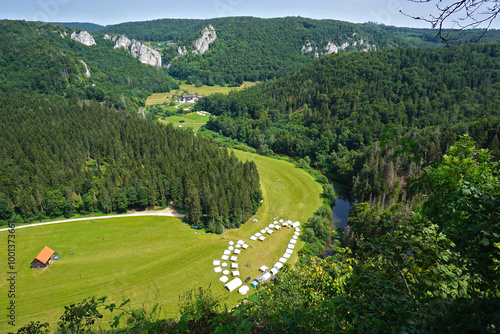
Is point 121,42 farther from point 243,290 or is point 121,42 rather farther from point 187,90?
point 243,290

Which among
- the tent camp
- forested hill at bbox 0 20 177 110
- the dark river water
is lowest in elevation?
the dark river water

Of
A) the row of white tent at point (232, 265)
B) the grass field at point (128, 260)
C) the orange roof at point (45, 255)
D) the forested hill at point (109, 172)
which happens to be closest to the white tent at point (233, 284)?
→ the row of white tent at point (232, 265)

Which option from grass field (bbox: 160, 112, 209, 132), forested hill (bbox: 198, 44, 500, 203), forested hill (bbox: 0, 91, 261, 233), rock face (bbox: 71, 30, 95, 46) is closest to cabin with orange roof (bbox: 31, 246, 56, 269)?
forested hill (bbox: 0, 91, 261, 233)

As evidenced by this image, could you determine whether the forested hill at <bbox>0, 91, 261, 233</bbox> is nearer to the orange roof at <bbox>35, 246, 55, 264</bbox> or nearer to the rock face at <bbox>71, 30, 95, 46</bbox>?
the orange roof at <bbox>35, 246, 55, 264</bbox>

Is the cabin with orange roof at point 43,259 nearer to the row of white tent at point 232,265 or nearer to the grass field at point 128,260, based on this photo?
the grass field at point 128,260

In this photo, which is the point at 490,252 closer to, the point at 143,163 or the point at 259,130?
the point at 143,163

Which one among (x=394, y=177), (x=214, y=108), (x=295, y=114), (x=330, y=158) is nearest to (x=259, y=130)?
(x=295, y=114)
